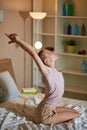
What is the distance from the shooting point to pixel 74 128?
245 cm

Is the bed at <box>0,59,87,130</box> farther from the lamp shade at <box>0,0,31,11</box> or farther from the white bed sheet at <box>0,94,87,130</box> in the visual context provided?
the lamp shade at <box>0,0,31,11</box>

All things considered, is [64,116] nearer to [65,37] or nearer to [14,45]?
[14,45]

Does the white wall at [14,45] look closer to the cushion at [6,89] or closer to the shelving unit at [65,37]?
the shelving unit at [65,37]

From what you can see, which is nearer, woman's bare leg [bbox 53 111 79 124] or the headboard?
woman's bare leg [bbox 53 111 79 124]

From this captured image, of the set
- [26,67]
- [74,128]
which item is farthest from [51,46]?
[74,128]

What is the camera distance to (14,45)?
4.53 metres

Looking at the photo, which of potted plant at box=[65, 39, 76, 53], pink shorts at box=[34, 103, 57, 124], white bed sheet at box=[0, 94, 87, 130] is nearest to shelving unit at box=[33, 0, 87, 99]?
potted plant at box=[65, 39, 76, 53]

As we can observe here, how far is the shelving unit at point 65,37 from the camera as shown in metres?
4.80

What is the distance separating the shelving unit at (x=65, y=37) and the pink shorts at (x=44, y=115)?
215cm

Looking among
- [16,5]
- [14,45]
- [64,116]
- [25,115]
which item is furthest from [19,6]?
[64,116]

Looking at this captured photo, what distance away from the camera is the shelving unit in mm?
4801

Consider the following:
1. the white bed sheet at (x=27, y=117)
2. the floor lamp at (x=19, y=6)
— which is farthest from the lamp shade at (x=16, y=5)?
the white bed sheet at (x=27, y=117)

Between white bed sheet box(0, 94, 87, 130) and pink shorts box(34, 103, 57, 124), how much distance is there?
80mm

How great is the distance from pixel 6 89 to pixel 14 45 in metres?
1.14
